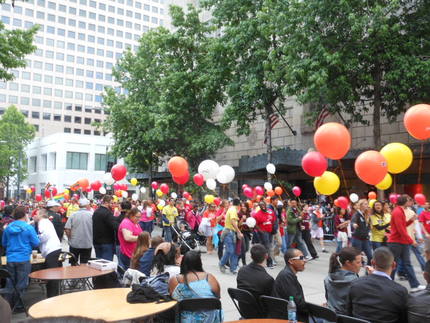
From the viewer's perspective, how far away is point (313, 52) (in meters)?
16.4

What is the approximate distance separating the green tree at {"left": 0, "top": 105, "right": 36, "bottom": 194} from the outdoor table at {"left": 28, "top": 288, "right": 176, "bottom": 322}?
46.5 metres

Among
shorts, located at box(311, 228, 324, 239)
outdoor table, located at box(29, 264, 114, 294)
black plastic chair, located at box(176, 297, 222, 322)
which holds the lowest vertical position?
shorts, located at box(311, 228, 324, 239)

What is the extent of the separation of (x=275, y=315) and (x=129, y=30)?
90.5 metres

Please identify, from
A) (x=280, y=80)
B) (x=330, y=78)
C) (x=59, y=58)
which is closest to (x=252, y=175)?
(x=280, y=80)

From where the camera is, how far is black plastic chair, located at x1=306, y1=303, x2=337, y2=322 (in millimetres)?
3883

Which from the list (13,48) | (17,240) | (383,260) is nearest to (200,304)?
(383,260)

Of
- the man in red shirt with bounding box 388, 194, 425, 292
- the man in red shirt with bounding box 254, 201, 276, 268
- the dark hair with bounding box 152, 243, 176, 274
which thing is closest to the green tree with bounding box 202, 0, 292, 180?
the man in red shirt with bounding box 254, 201, 276, 268

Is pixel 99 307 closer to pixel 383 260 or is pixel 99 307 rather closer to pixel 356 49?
pixel 383 260

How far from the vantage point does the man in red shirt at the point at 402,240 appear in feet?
27.7

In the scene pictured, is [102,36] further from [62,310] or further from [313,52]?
[62,310]

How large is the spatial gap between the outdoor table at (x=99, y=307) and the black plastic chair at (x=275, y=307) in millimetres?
1018

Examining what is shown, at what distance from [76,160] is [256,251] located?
162 feet

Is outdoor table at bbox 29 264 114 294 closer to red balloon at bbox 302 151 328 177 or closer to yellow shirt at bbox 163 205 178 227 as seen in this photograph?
red balloon at bbox 302 151 328 177

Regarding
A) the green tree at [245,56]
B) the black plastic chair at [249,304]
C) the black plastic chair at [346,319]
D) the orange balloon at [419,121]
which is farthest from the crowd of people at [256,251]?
the green tree at [245,56]
